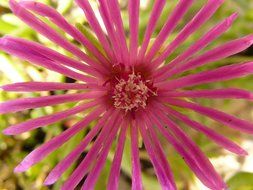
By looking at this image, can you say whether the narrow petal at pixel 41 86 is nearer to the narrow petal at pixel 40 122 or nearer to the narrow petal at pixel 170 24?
the narrow petal at pixel 40 122

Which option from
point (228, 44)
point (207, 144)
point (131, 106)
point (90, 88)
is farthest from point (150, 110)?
point (207, 144)

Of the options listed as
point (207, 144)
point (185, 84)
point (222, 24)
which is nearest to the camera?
point (222, 24)

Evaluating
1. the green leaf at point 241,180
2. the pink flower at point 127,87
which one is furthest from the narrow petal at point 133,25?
the green leaf at point 241,180

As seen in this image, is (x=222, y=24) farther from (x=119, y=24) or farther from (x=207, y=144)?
(x=207, y=144)

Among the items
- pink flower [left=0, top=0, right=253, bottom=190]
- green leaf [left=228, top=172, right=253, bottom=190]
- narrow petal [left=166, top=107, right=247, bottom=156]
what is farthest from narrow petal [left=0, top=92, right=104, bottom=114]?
green leaf [left=228, top=172, right=253, bottom=190]

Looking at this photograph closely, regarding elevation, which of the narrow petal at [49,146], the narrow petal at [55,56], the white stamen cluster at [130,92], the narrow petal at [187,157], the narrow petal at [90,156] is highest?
the narrow petal at [55,56]

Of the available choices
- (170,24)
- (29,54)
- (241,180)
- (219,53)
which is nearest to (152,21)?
(170,24)
